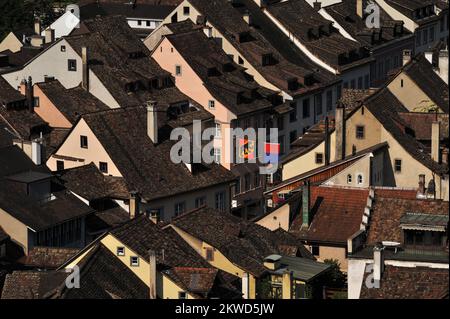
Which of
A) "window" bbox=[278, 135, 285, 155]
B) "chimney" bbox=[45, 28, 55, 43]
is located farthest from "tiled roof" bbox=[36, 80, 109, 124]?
"chimney" bbox=[45, 28, 55, 43]

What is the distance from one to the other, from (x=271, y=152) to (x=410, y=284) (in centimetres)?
5974

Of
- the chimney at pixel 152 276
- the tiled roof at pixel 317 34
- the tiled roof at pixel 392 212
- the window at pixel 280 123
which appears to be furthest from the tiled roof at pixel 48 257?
the tiled roof at pixel 317 34

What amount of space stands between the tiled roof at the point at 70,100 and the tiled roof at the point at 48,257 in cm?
2693

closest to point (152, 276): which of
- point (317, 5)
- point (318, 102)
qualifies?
point (318, 102)

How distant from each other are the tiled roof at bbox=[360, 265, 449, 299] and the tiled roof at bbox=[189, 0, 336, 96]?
65160 millimetres

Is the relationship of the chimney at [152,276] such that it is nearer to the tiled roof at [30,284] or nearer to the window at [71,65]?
the tiled roof at [30,284]

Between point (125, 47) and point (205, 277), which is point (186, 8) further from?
point (205, 277)

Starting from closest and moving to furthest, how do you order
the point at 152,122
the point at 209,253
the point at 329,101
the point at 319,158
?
the point at 209,253 < the point at 319,158 < the point at 152,122 < the point at 329,101

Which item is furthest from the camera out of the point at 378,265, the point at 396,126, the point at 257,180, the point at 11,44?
the point at 11,44

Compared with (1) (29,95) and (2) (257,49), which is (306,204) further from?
(2) (257,49)

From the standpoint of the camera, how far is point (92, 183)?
4469 inches

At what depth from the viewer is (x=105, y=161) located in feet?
380

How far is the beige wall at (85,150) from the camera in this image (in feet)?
380

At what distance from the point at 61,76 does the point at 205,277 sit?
46.2 m
